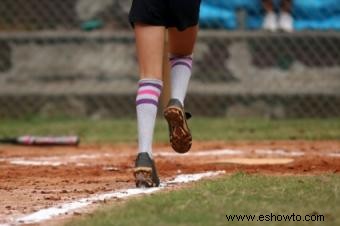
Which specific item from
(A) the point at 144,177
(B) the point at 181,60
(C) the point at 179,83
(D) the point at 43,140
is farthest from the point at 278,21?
(A) the point at 144,177

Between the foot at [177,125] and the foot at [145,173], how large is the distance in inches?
11.8

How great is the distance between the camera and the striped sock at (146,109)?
5691mm

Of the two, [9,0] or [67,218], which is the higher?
Result: [9,0]

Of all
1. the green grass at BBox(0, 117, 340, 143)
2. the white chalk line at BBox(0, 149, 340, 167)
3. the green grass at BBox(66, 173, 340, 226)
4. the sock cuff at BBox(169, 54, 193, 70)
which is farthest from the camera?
the green grass at BBox(0, 117, 340, 143)

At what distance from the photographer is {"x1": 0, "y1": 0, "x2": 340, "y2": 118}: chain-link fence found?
1124 centimetres

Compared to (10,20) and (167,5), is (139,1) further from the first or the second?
(10,20)

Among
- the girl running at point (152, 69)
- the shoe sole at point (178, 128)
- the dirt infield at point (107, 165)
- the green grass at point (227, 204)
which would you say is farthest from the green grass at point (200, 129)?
the green grass at point (227, 204)

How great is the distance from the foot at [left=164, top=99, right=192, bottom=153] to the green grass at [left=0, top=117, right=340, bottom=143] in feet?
11.9

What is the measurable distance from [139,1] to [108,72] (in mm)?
5855

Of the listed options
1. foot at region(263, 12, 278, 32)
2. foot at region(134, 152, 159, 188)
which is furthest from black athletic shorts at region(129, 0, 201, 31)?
foot at region(263, 12, 278, 32)

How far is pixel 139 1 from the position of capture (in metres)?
5.75

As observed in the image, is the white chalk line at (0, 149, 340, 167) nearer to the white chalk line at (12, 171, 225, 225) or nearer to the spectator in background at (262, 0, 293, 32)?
the white chalk line at (12, 171, 225, 225)

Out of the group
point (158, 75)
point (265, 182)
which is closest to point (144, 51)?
point (158, 75)

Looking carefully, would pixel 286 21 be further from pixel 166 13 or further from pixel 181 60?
pixel 166 13
